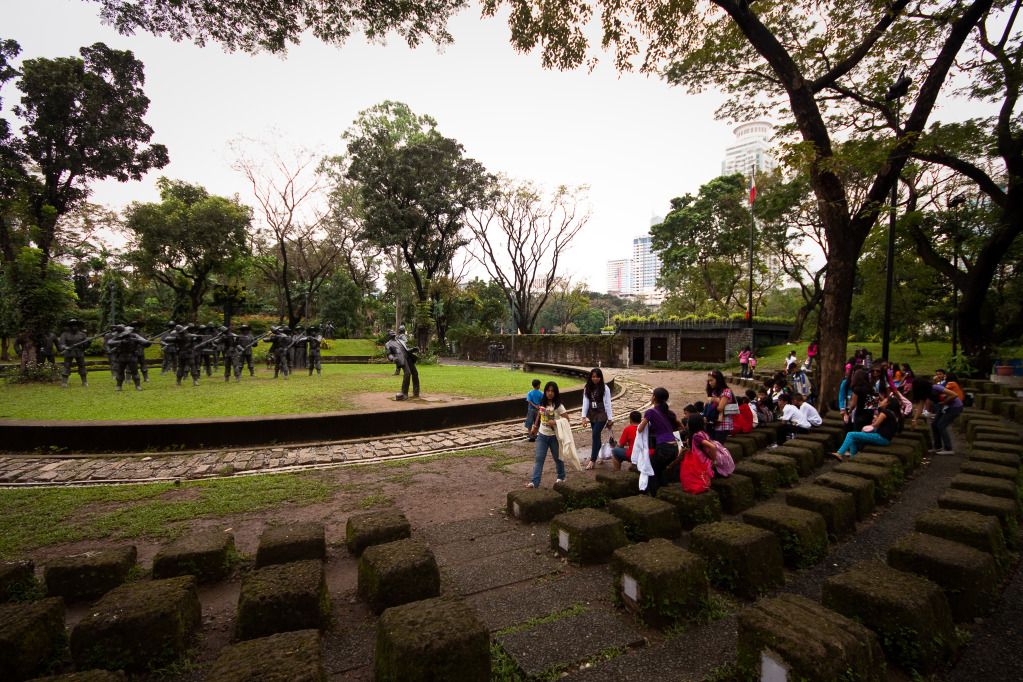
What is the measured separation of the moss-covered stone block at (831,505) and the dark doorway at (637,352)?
Answer: 2862 cm

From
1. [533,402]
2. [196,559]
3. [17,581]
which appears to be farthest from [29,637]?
[533,402]

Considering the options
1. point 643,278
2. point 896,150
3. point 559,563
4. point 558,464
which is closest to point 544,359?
point 896,150

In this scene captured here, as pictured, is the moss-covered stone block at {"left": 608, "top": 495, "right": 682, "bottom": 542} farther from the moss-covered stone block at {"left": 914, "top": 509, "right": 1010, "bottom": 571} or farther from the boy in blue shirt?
the boy in blue shirt

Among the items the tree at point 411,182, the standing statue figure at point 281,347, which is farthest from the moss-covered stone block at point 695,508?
the tree at point 411,182

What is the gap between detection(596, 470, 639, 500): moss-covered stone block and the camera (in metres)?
5.42

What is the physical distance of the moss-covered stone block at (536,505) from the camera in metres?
4.96

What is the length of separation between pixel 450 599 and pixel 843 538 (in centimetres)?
410

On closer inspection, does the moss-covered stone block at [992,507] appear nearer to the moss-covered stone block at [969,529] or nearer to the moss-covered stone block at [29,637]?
the moss-covered stone block at [969,529]

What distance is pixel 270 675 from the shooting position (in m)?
2.15

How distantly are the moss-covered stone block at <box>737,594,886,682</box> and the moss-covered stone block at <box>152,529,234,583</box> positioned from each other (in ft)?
12.9

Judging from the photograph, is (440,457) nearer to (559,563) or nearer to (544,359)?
(559,563)

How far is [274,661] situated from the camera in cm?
225

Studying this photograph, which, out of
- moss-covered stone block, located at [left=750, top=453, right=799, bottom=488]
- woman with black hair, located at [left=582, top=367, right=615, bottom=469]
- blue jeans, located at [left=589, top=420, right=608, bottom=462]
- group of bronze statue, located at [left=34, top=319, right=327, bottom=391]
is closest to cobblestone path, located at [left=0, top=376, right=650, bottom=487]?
blue jeans, located at [left=589, top=420, right=608, bottom=462]

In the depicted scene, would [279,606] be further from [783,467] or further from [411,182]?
[411,182]
